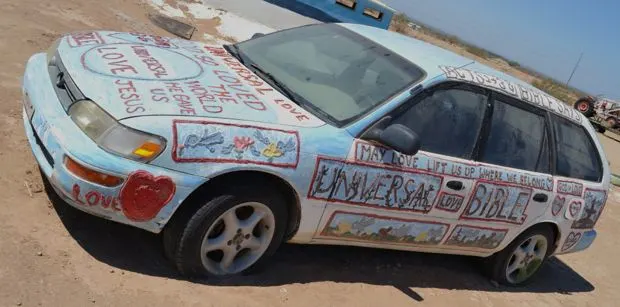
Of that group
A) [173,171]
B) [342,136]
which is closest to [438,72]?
[342,136]

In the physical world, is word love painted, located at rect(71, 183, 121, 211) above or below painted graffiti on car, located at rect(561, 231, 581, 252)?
above

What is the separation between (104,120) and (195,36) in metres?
7.91

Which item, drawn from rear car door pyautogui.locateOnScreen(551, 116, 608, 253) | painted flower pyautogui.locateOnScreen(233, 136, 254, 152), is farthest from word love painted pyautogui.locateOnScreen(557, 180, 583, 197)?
painted flower pyautogui.locateOnScreen(233, 136, 254, 152)

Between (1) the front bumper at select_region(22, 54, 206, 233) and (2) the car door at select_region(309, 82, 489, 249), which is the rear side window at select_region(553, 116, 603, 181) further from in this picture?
(1) the front bumper at select_region(22, 54, 206, 233)

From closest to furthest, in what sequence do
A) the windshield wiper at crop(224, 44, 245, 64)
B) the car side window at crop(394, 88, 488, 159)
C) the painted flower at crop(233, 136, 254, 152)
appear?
1. the painted flower at crop(233, 136, 254, 152)
2. the car side window at crop(394, 88, 488, 159)
3. the windshield wiper at crop(224, 44, 245, 64)

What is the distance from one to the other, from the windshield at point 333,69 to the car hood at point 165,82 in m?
0.21

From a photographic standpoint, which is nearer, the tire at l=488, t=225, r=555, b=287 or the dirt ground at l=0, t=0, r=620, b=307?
the dirt ground at l=0, t=0, r=620, b=307

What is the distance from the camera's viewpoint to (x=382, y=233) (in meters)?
4.55

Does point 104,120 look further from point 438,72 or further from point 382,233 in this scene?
point 438,72

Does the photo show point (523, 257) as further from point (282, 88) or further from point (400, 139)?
point (282, 88)

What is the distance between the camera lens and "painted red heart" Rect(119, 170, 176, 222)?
11.2 ft

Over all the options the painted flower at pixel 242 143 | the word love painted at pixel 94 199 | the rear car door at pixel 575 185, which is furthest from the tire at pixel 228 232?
the rear car door at pixel 575 185

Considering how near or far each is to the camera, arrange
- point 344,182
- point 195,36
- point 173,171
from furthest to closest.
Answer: point 195,36
point 344,182
point 173,171

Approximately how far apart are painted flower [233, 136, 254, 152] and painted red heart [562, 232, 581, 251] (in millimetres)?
3665
